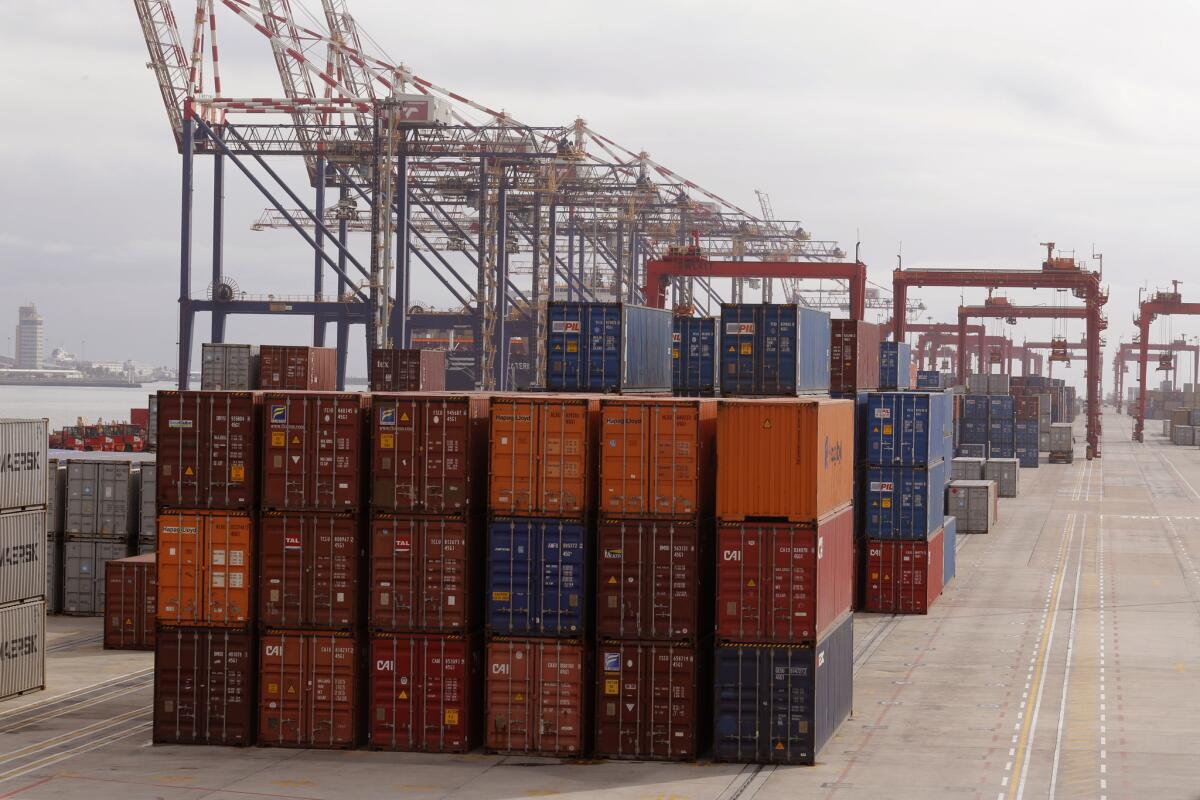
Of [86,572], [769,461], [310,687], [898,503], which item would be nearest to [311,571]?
[310,687]

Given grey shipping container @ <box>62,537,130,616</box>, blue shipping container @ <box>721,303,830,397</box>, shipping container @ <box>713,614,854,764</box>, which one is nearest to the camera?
shipping container @ <box>713,614,854,764</box>

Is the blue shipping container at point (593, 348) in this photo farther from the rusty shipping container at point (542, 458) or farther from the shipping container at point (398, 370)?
the shipping container at point (398, 370)

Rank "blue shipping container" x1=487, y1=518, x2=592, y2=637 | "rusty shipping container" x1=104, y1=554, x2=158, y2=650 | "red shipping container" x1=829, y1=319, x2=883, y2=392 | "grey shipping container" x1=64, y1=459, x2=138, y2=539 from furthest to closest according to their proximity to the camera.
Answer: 1. "red shipping container" x1=829, y1=319, x2=883, y2=392
2. "grey shipping container" x1=64, y1=459, x2=138, y2=539
3. "rusty shipping container" x1=104, y1=554, x2=158, y2=650
4. "blue shipping container" x1=487, y1=518, x2=592, y2=637

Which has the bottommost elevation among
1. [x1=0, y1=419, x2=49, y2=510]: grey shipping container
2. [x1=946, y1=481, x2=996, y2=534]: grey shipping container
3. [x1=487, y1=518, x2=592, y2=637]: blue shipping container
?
[x1=946, y1=481, x2=996, y2=534]: grey shipping container

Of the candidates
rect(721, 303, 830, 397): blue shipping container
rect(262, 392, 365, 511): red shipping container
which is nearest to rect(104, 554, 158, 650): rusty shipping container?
rect(262, 392, 365, 511): red shipping container

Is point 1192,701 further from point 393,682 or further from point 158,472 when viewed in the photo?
point 158,472

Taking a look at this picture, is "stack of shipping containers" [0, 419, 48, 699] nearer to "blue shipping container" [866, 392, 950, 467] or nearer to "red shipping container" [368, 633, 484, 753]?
"red shipping container" [368, 633, 484, 753]

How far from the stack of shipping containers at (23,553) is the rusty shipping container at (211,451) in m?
7.62

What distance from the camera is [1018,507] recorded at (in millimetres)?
104312

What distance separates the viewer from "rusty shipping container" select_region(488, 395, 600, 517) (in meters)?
32.8

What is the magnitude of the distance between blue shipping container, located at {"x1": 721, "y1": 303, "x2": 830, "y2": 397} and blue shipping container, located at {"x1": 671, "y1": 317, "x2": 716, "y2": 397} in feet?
6.56

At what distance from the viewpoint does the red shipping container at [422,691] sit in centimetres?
3256

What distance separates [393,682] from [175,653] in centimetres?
493

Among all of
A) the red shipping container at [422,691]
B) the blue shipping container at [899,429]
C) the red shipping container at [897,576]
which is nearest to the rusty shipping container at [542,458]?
the red shipping container at [422,691]
